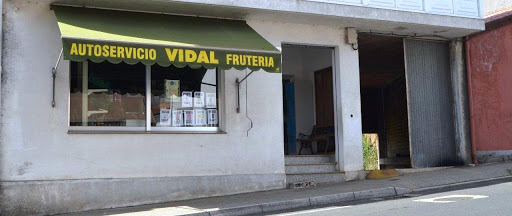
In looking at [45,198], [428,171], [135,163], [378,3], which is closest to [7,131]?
[45,198]

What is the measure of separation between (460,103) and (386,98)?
17.7ft

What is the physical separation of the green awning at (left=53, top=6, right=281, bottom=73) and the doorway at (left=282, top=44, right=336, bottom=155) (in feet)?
13.8

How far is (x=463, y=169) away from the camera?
1243 cm

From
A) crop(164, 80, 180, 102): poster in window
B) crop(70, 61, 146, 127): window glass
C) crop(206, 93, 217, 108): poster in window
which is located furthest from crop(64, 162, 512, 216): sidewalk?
crop(164, 80, 180, 102): poster in window

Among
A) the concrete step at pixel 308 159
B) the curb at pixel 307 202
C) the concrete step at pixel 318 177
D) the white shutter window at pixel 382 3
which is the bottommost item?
the curb at pixel 307 202

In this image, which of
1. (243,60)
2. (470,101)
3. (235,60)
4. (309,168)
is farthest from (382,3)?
(235,60)

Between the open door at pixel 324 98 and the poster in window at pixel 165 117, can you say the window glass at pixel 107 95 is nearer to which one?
the poster in window at pixel 165 117

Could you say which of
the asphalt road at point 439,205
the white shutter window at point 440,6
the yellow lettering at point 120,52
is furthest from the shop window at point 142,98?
the white shutter window at point 440,6

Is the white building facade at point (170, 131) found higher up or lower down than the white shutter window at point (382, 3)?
lower down

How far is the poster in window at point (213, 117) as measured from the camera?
10828 millimetres

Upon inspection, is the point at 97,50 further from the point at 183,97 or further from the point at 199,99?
the point at 199,99

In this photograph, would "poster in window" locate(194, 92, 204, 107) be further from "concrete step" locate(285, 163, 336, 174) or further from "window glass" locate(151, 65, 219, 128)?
"concrete step" locate(285, 163, 336, 174)

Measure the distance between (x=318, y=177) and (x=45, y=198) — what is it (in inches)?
217

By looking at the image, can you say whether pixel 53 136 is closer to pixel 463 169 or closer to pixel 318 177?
pixel 318 177
